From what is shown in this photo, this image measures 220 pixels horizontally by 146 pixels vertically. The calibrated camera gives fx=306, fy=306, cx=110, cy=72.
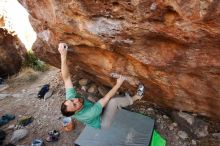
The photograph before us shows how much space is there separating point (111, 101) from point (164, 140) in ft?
4.85

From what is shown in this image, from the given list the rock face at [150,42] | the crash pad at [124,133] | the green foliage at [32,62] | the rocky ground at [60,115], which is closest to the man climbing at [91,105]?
the rock face at [150,42]

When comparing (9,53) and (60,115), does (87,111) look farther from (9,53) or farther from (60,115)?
(9,53)

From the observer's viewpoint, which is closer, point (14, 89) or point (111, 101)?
point (111, 101)

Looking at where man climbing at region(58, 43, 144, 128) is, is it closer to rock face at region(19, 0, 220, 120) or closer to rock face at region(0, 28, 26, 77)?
rock face at region(19, 0, 220, 120)

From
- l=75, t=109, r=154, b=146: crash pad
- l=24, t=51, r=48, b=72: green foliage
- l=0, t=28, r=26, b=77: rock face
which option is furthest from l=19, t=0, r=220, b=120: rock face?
l=0, t=28, r=26, b=77: rock face

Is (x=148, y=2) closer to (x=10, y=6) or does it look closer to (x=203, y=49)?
(x=203, y=49)

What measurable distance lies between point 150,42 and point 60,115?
11.0ft

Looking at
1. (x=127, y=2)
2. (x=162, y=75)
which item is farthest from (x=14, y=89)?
(x=127, y=2)

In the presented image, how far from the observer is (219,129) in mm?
5266

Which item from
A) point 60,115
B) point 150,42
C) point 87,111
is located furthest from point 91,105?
point 60,115

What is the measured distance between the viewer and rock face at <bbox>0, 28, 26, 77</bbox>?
31.8ft

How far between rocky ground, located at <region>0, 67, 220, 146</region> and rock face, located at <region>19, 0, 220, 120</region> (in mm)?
385

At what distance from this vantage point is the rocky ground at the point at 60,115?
5309 millimetres

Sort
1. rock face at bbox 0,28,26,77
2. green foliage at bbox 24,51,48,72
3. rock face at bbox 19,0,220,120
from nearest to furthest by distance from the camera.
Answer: rock face at bbox 19,0,220,120
rock face at bbox 0,28,26,77
green foliage at bbox 24,51,48,72
